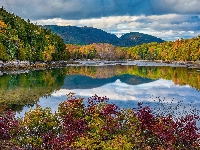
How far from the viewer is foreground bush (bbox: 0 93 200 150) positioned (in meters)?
11.9

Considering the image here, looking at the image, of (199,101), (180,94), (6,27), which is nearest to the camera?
(199,101)

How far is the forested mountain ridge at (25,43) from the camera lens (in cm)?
12062

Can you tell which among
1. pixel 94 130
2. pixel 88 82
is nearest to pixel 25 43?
pixel 88 82

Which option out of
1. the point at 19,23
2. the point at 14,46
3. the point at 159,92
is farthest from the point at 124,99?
the point at 19,23

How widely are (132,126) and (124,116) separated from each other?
1033 millimetres

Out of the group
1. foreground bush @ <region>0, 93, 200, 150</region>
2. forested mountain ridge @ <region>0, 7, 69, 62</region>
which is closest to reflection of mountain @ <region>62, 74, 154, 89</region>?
foreground bush @ <region>0, 93, 200, 150</region>

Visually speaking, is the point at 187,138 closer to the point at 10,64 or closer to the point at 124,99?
the point at 124,99

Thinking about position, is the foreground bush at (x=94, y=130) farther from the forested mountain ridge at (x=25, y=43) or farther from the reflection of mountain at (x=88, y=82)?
the forested mountain ridge at (x=25, y=43)

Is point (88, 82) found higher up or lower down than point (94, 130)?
lower down

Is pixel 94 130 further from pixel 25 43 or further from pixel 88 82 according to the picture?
pixel 25 43

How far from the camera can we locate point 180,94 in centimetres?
5034

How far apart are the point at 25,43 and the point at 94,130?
135895mm

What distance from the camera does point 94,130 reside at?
12555 millimetres

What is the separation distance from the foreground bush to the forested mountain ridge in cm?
10091
